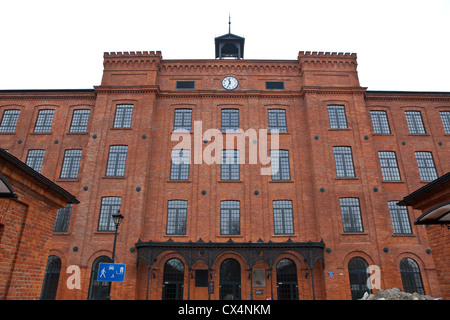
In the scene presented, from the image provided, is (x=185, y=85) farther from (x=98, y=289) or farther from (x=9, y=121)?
(x=98, y=289)

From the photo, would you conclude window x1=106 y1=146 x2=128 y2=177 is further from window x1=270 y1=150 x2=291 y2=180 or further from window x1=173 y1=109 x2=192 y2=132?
window x1=270 y1=150 x2=291 y2=180

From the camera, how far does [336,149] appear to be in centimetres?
2175

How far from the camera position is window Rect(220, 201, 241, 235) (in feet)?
65.4

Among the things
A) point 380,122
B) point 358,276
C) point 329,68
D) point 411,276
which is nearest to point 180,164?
point 358,276

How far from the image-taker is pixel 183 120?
23.0m

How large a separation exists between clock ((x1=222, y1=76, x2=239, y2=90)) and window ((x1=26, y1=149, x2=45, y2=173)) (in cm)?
1499

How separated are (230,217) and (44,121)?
16601 mm

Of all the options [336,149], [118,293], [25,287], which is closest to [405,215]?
[336,149]

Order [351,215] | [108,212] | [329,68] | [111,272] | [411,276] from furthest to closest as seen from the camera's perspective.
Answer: [329,68] → [108,212] → [351,215] → [411,276] → [111,272]

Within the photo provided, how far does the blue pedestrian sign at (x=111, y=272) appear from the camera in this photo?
10812mm

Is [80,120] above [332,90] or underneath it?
underneath

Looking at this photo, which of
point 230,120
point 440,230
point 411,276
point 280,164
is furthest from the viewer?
point 230,120

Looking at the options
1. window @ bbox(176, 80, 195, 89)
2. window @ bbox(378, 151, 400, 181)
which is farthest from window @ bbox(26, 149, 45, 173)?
window @ bbox(378, 151, 400, 181)
